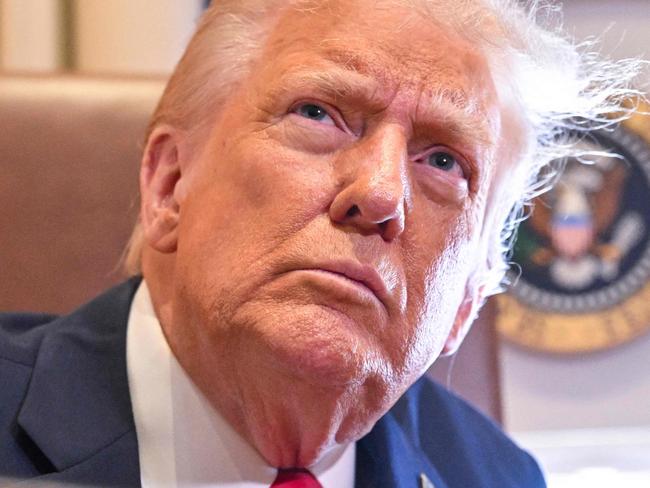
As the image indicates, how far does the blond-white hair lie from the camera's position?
0.93 m

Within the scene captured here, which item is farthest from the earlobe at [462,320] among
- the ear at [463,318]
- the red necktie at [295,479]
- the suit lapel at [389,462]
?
the red necktie at [295,479]

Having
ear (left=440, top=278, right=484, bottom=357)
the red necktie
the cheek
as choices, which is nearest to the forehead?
the cheek

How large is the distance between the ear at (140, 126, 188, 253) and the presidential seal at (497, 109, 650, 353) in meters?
A: 1.04

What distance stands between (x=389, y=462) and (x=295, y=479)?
0.16 meters

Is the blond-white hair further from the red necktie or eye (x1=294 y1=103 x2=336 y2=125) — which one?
the red necktie

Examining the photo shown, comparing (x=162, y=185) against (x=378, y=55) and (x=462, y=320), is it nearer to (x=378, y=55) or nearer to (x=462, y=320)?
(x=378, y=55)

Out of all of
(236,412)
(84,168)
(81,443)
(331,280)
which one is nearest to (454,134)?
(331,280)

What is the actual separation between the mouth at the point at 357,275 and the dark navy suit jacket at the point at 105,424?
25cm

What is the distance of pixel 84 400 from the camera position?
0.88 metres

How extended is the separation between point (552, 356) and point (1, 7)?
1242 millimetres

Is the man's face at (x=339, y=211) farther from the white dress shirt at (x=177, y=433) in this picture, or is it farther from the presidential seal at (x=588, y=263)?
the presidential seal at (x=588, y=263)

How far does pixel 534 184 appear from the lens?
1.27m

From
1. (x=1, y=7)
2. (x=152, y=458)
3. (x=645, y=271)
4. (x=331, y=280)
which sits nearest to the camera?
(x=331, y=280)

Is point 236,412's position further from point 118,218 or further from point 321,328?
point 118,218
